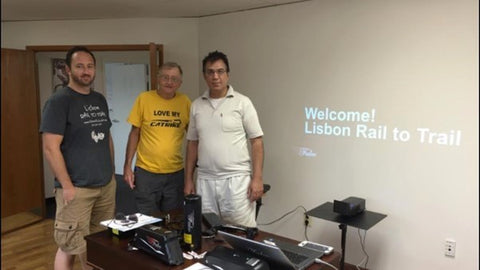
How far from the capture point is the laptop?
141 cm

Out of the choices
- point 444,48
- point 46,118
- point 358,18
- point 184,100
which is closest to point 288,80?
point 358,18

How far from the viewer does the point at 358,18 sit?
9.05 feet

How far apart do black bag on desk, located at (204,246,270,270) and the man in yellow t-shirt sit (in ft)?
3.67

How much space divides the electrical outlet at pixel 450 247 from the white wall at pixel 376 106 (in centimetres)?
3

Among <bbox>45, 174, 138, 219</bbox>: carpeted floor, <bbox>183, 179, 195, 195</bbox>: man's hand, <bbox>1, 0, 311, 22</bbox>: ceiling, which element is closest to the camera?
<bbox>183, 179, 195, 195</bbox>: man's hand

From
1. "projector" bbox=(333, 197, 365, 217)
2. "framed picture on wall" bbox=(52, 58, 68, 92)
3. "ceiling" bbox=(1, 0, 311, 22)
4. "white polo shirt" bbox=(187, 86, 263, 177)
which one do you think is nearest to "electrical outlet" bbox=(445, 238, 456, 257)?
"projector" bbox=(333, 197, 365, 217)

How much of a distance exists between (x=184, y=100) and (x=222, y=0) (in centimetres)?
89

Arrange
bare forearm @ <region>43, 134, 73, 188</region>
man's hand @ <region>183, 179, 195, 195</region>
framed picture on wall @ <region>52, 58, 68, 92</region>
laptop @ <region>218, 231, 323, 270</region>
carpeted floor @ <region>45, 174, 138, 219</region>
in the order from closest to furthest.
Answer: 1. laptop @ <region>218, 231, 323, 270</region>
2. bare forearm @ <region>43, 134, 73, 188</region>
3. man's hand @ <region>183, 179, 195, 195</region>
4. carpeted floor @ <region>45, 174, 138, 219</region>
5. framed picture on wall @ <region>52, 58, 68, 92</region>

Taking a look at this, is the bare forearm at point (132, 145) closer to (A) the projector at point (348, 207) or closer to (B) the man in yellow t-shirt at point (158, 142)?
(B) the man in yellow t-shirt at point (158, 142)

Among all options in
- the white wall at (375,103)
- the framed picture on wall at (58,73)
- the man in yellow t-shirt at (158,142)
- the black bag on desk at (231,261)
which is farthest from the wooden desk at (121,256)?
the framed picture on wall at (58,73)

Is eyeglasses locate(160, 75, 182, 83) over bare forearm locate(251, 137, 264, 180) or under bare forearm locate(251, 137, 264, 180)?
over

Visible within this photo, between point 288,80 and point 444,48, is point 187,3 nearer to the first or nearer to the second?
point 288,80

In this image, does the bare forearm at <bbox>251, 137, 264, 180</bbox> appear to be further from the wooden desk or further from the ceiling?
the ceiling

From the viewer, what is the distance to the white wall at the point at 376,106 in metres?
2.42
